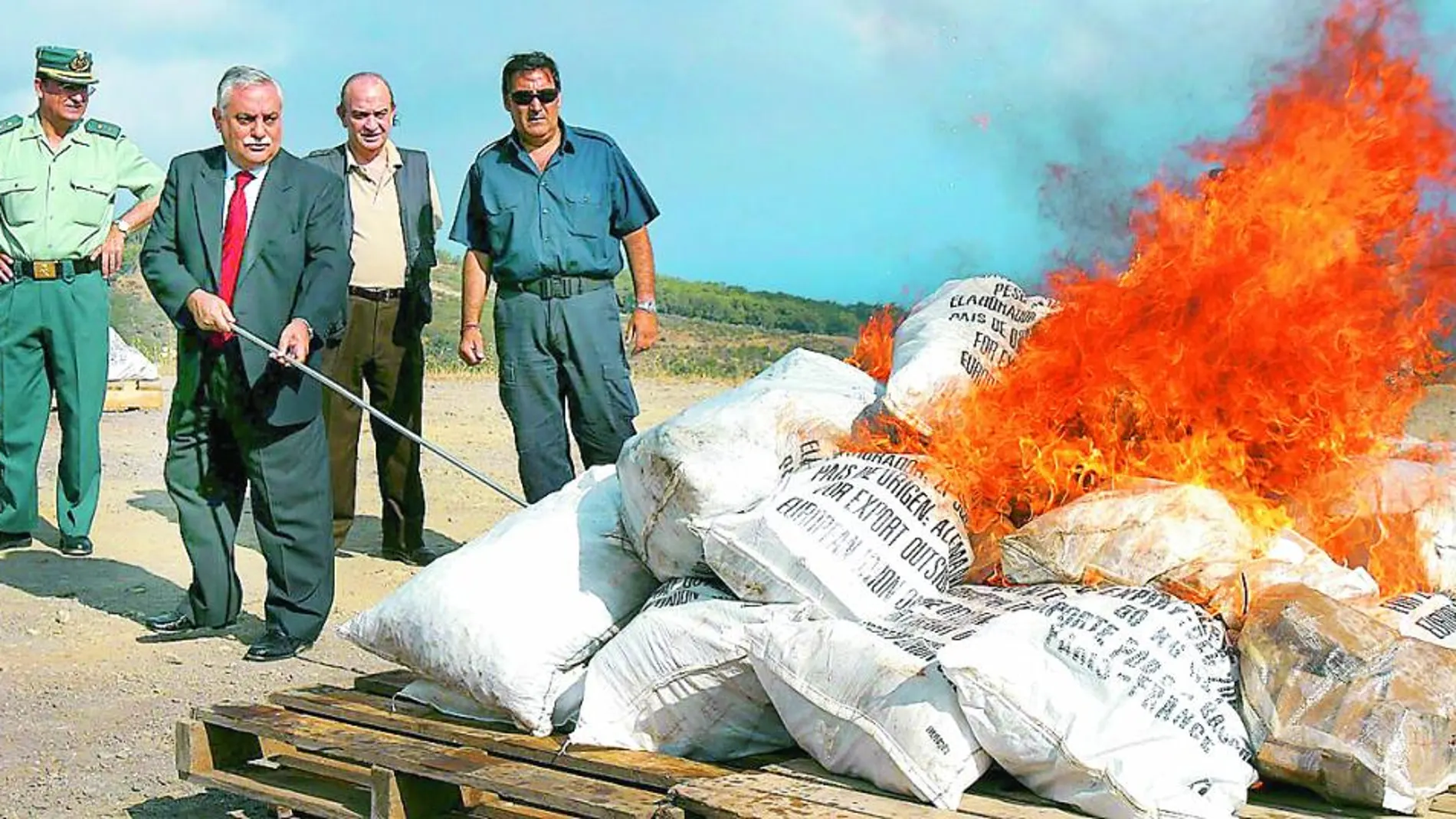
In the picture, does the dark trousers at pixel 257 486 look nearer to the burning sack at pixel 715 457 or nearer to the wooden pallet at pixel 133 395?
the burning sack at pixel 715 457

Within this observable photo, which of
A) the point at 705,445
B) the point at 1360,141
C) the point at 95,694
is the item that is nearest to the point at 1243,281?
the point at 1360,141

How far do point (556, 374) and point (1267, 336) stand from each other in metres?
3.80

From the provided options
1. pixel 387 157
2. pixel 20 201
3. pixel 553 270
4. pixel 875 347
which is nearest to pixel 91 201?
pixel 20 201

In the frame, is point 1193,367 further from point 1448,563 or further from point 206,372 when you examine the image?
point 206,372

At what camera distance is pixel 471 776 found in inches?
154

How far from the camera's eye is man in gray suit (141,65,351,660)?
6328mm

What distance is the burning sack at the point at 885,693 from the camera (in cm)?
342

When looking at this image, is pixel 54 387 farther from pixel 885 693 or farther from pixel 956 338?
pixel 885 693

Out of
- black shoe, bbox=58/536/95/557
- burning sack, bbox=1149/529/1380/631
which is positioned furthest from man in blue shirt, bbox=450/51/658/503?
burning sack, bbox=1149/529/1380/631

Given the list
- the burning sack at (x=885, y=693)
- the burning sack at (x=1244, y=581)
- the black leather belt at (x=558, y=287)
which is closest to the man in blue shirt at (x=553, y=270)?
the black leather belt at (x=558, y=287)

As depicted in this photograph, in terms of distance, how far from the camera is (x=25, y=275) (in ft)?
29.3

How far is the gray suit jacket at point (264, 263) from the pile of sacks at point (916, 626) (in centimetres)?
196

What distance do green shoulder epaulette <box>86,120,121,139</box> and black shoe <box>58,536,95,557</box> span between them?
219 centimetres

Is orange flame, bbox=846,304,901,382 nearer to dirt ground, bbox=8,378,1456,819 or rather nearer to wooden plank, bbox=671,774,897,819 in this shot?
dirt ground, bbox=8,378,1456,819
